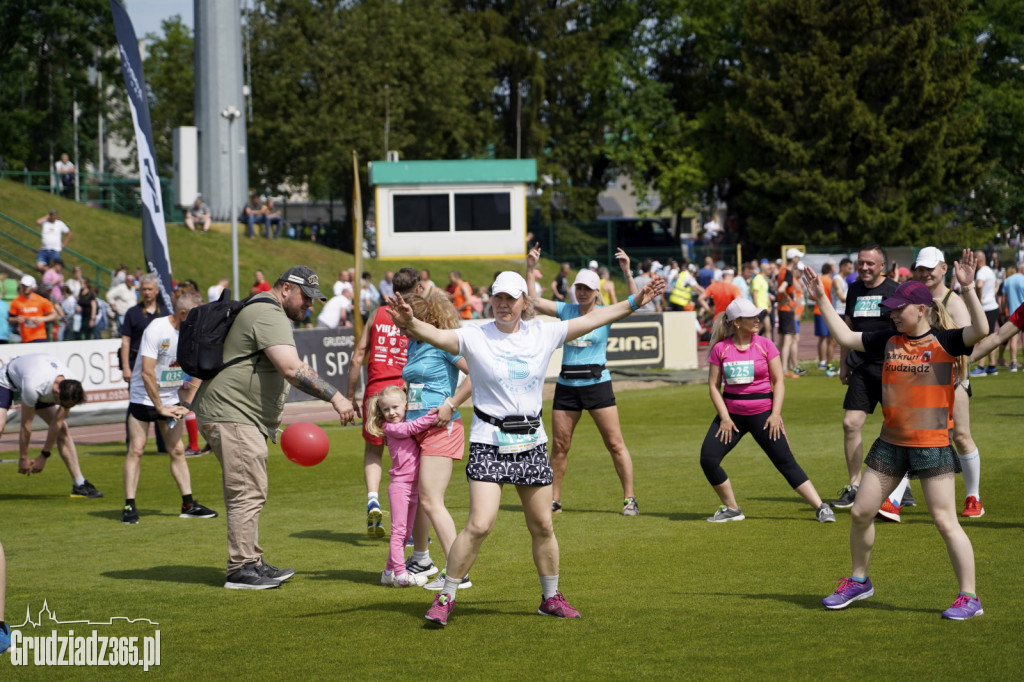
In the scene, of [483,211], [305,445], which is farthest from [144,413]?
[483,211]

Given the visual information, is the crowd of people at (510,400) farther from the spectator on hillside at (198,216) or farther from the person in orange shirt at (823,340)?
the spectator on hillside at (198,216)

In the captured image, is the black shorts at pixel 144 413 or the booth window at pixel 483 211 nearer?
the black shorts at pixel 144 413

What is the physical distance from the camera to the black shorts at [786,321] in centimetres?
2372

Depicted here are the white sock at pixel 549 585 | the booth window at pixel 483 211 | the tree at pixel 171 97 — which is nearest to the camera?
the white sock at pixel 549 585

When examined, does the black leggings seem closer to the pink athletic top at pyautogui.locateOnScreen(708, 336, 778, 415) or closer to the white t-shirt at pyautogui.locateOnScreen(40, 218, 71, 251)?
the pink athletic top at pyautogui.locateOnScreen(708, 336, 778, 415)

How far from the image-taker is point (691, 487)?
12141mm

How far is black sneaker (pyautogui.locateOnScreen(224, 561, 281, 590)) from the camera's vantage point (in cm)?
812

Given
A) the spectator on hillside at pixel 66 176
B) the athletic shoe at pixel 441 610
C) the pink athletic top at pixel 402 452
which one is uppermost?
the spectator on hillside at pixel 66 176

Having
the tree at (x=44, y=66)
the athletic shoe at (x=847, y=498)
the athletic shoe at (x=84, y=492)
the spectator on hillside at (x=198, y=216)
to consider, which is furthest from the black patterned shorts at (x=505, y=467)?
the tree at (x=44, y=66)

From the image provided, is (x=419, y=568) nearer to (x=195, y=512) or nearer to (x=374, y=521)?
(x=374, y=521)

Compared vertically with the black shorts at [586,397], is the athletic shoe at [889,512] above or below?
below

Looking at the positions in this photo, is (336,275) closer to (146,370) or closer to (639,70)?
(639,70)

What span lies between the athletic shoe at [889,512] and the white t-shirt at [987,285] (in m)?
12.3

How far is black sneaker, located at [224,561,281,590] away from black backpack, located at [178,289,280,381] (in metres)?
1.28
